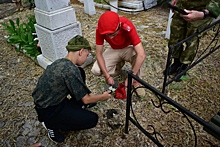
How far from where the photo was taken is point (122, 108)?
2615 millimetres

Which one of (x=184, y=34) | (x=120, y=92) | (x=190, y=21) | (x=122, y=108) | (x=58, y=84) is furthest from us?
(x=184, y=34)

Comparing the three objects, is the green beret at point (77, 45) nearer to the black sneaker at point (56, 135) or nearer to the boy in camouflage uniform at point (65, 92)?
the boy in camouflage uniform at point (65, 92)

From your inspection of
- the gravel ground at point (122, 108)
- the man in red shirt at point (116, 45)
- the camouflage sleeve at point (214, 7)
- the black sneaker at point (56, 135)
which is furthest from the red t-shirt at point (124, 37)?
the black sneaker at point (56, 135)

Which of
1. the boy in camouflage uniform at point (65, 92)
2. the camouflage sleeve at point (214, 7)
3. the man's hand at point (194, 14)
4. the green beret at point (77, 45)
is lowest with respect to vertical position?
the boy in camouflage uniform at point (65, 92)

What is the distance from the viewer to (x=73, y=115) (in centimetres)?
197

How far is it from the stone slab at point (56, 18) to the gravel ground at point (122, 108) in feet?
2.96

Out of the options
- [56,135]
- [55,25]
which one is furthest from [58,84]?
[55,25]

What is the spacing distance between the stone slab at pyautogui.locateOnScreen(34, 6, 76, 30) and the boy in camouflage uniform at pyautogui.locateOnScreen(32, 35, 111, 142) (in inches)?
40.8

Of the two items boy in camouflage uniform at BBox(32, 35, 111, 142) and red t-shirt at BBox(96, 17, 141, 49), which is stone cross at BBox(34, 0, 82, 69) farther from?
boy in camouflage uniform at BBox(32, 35, 111, 142)

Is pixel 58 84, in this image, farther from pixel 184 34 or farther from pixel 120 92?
pixel 184 34

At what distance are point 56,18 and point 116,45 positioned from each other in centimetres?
97

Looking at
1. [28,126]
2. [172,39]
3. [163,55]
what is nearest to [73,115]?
[28,126]

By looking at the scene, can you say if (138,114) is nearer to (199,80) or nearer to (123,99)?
(123,99)

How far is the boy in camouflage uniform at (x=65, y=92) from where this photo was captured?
1.75 metres
